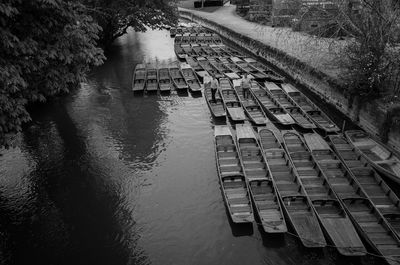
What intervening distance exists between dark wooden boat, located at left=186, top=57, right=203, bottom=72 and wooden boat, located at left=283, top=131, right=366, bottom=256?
14.2m

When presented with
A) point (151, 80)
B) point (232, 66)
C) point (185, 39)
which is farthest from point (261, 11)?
point (151, 80)

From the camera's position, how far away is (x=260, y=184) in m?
14.8

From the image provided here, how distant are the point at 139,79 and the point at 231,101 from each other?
30.2 ft

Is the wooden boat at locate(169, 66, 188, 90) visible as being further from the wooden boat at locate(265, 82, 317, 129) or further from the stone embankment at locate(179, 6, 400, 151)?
the stone embankment at locate(179, 6, 400, 151)

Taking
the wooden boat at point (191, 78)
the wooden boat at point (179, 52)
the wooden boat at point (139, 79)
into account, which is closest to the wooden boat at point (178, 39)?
the wooden boat at point (179, 52)

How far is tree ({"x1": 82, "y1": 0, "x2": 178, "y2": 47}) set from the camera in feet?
105

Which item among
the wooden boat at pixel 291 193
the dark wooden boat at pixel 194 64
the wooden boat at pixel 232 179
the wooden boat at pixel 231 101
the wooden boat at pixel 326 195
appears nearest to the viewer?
the wooden boat at pixel 326 195

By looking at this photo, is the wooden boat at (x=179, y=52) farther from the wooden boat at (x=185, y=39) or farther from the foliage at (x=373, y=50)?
the foliage at (x=373, y=50)

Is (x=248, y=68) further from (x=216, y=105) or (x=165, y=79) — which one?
(x=216, y=105)

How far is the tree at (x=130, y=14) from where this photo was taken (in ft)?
105

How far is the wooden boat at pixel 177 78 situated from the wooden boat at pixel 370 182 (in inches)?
497

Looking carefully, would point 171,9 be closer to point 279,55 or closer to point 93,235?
point 279,55

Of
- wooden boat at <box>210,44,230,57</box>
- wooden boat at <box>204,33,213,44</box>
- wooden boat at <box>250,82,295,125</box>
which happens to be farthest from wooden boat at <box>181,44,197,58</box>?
wooden boat at <box>250,82,295,125</box>

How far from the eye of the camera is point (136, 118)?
2317 centimetres
